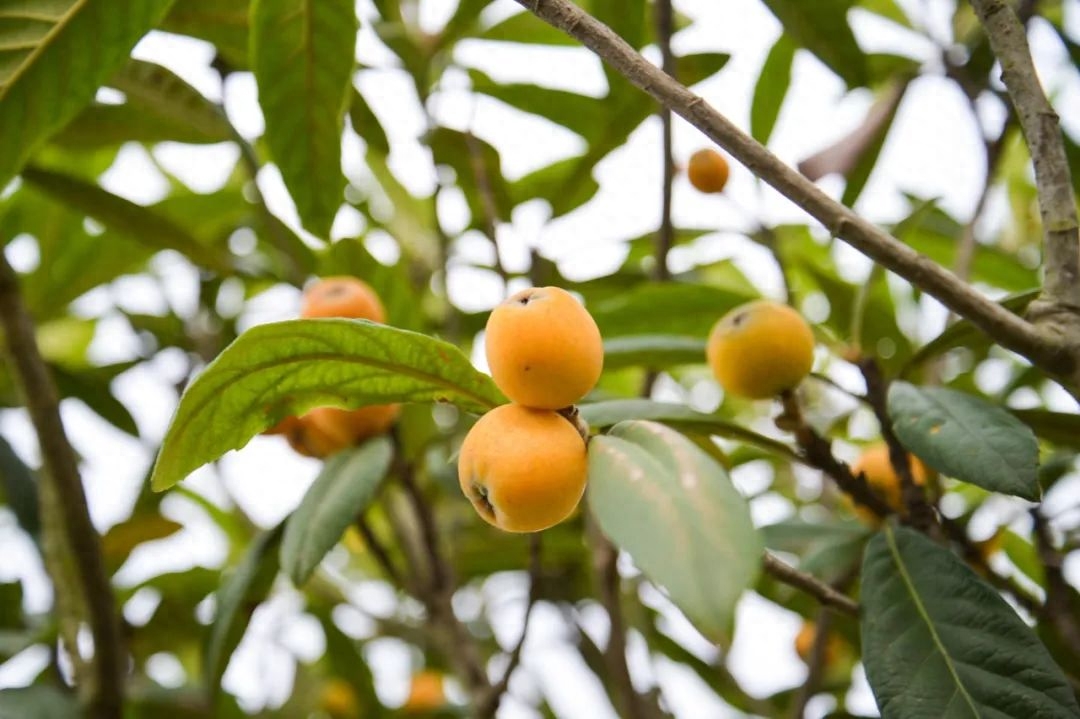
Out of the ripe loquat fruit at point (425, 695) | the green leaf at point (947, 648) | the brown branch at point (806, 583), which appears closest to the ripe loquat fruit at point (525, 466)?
the brown branch at point (806, 583)

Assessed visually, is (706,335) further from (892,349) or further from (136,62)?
(136,62)

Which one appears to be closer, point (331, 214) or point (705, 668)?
point (331, 214)

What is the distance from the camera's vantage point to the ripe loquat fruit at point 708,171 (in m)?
1.15

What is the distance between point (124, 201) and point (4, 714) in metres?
0.58

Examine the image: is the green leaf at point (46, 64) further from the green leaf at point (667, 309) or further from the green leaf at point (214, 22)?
the green leaf at point (667, 309)

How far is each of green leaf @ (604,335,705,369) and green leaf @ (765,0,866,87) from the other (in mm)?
362

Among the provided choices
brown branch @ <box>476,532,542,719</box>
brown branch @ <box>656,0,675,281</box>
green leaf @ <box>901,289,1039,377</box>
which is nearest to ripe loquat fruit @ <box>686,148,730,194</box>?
brown branch @ <box>656,0,675,281</box>

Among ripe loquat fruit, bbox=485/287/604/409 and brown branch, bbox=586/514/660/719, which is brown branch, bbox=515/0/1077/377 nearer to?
ripe loquat fruit, bbox=485/287/604/409

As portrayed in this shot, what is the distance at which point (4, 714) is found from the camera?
106 centimetres

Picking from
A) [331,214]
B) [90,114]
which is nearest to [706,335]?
[331,214]

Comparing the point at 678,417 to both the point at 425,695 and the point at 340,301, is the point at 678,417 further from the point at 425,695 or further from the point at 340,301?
the point at 425,695

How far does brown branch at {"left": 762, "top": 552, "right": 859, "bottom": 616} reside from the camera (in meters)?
0.75

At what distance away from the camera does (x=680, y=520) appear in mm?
539

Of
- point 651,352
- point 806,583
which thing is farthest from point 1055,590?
point 651,352
